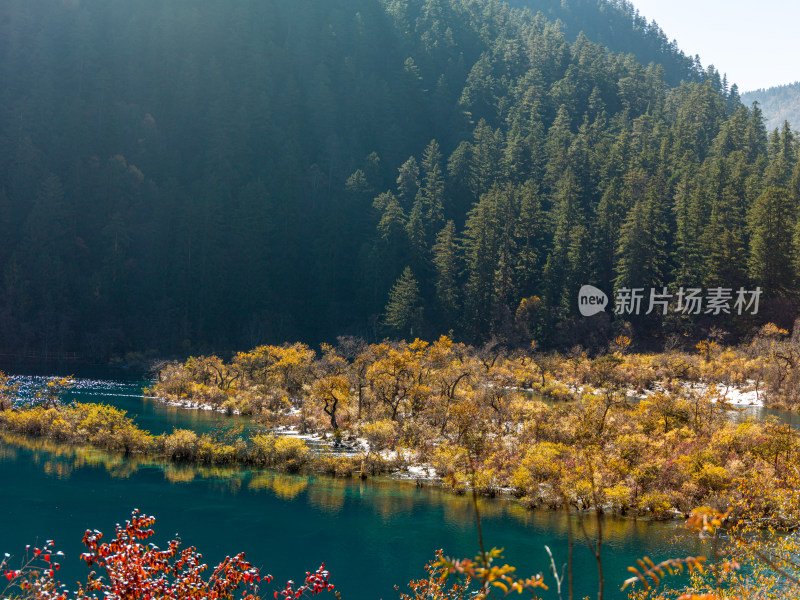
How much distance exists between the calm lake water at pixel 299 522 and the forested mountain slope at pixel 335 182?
52461mm

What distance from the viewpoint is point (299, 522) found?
21.6 m

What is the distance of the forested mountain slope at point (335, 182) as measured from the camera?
78.5 m

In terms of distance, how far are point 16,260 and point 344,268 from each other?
44.9 m

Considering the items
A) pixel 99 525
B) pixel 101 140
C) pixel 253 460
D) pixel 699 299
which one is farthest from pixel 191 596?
pixel 101 140

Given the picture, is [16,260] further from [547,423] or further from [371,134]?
[547,423]

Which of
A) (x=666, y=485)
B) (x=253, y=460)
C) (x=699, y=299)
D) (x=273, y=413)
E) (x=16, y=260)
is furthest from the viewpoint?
(x=16, y=260)

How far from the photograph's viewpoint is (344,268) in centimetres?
9700

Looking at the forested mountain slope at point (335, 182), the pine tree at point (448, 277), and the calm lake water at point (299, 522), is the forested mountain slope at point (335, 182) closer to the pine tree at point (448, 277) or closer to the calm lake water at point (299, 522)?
the pine tree at point (448, 277)

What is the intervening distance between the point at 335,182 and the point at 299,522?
9024cm

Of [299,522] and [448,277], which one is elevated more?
[448,277]

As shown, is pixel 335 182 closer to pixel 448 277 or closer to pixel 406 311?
pixel 448 277

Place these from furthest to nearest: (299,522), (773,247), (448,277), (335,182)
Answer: (335,182) < (448,277) < (773,247) < (299,522)

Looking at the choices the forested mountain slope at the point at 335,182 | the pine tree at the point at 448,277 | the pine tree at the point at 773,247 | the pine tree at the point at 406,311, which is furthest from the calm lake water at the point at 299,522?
the pine tree at the point at 448,277

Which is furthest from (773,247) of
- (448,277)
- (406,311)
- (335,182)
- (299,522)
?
(335,182)
